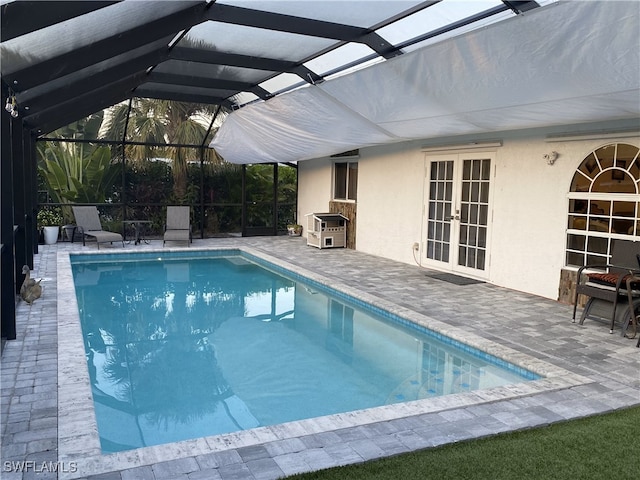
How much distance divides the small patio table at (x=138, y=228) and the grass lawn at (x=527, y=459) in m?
11.8

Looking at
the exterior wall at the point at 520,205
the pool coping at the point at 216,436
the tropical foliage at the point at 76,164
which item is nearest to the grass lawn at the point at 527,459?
the pool coping at the point at 216,436

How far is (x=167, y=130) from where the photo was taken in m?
14.8

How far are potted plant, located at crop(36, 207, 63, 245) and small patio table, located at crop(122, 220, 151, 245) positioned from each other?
160cm

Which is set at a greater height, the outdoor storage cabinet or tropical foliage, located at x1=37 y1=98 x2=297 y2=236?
tropical foliage, located at x1=37 y1=98 x2=297 y2=236

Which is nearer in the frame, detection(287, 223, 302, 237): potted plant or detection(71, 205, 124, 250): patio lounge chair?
detection(71, 205, 124, 250): patio lounge chair

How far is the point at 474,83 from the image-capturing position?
256 inches

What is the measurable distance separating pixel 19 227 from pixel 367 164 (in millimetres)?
7631

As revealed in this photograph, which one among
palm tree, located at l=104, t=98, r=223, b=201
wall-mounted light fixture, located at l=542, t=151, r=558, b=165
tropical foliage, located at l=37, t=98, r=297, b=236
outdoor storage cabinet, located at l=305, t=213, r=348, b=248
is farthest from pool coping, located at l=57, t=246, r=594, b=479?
palm tree, located at l=104, t=98, r=223, b=201

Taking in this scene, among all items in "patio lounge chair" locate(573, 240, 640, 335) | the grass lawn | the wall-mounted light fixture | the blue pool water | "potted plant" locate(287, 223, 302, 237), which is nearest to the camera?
the grass lawn

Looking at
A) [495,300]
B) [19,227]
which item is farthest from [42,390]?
[495,300]

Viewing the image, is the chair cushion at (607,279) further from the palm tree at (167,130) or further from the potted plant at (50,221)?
the potted plant at (50,221)

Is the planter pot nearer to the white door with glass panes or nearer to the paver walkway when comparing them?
the paver walkway

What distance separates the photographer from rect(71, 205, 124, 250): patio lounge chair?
12999mm

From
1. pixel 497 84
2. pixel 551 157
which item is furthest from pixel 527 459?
pixel 551 157
